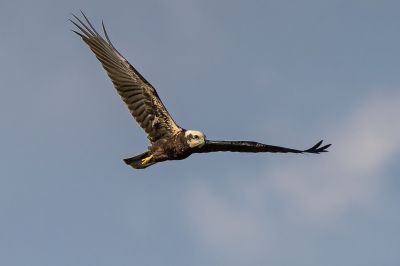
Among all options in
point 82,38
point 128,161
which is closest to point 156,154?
point 128,161

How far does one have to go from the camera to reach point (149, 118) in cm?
1540

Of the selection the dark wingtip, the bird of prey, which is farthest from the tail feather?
the dark wingtip

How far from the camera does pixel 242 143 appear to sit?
1557cm

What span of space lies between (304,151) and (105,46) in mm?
6493

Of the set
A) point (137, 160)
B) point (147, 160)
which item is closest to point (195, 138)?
point (147, 160)

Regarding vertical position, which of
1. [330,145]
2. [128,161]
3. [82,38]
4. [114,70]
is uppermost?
[82,38]

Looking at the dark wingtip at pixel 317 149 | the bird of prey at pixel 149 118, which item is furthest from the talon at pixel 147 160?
the dark wingtip at pixel 317 149

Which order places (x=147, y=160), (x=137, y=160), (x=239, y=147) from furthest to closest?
1. (x=239, y=147)
2. (x=137, y=160)
3. (x=147, y=160)

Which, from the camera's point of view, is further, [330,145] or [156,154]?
[330,145]

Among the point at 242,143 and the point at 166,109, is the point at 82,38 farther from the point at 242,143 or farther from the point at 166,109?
the point at 242,143

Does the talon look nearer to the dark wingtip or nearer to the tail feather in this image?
the tail feather

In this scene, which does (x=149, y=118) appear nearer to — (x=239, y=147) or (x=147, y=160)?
(x=147, y=160)

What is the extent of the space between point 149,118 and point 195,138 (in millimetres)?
1578

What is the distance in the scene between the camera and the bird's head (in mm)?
14609
